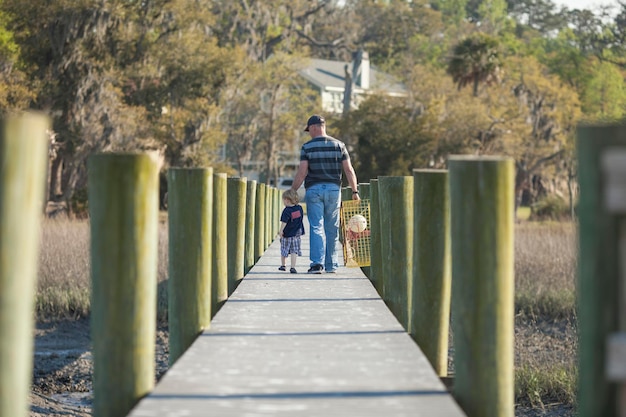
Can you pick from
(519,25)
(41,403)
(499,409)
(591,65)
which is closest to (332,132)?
(591,65)

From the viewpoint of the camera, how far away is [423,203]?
21.0ft

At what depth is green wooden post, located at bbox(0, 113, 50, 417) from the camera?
321 centimetres

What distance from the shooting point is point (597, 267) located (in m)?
3.51

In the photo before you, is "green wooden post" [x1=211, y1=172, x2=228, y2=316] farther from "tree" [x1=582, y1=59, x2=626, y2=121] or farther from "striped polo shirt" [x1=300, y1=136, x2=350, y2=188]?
"tree" [x1=582, y1=59, x2=626, y2=121]

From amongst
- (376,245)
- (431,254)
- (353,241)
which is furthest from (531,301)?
(431,254)

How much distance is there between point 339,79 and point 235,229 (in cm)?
6086

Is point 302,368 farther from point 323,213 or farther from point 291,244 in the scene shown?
point 291,244

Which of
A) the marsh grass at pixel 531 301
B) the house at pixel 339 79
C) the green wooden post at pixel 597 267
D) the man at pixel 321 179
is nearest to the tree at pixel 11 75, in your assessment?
the marsh grass at pixel 531 301

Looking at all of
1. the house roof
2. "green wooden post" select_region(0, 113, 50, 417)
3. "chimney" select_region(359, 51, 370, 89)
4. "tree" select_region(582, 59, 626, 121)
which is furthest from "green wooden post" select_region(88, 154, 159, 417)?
"chimney" select_region(359, 51, 370, 89)

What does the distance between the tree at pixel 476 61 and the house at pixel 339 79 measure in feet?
23.8

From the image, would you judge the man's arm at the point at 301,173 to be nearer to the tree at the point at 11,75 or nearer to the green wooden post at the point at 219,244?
the green wooden post at the point at 219,244

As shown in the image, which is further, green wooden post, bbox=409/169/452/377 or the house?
the house

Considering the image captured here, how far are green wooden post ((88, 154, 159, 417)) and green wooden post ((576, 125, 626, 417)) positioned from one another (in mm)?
1963

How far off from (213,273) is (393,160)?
3436cm
